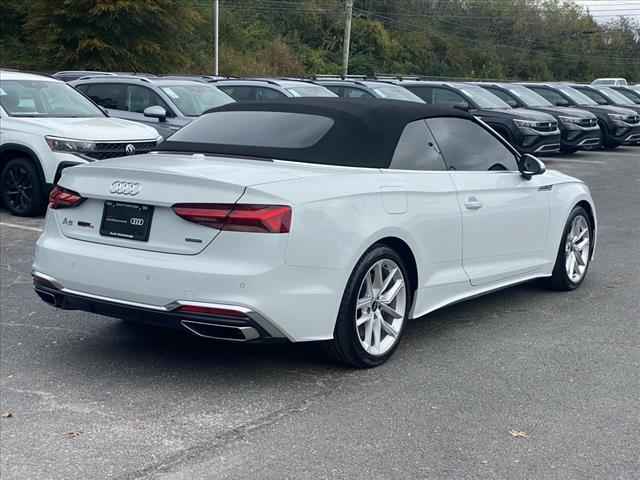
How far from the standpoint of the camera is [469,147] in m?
6.97

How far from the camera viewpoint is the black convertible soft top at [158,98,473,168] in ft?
19.4

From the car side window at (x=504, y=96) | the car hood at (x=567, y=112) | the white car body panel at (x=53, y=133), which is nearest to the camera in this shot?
the white car body panel at (x=53, y=133)

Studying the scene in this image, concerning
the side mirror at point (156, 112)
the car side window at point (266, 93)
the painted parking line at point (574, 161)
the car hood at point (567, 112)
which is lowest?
the painted parking line at point (574, 161)

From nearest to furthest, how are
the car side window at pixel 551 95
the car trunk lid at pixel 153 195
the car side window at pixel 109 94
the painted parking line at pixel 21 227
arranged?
the car trunk lid at pixel 153 195
the painted parking line at pixel 21 227
the car side window at pixel 109 94
the car side window at pixel 551 95

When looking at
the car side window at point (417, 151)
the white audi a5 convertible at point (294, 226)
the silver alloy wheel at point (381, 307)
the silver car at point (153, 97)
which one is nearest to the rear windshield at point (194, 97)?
the silver car at point (153, 97)

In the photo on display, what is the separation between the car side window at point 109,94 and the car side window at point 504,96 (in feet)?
32.0

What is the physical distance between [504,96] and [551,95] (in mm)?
3242

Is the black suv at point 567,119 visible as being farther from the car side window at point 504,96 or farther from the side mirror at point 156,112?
the side mirror at point 156,112

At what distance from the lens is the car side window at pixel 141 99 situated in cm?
1475

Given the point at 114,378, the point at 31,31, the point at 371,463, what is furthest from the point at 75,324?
the point at 31,31

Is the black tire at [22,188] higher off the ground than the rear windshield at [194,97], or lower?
lower

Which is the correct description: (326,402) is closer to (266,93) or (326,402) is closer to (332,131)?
(332,131)

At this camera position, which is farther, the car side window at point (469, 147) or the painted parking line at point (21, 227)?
the painted parking line at point (21, 227)

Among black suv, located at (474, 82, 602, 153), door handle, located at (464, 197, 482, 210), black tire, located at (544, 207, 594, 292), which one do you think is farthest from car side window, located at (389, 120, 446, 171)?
black suv, located at (474, 82, 602, 153)
